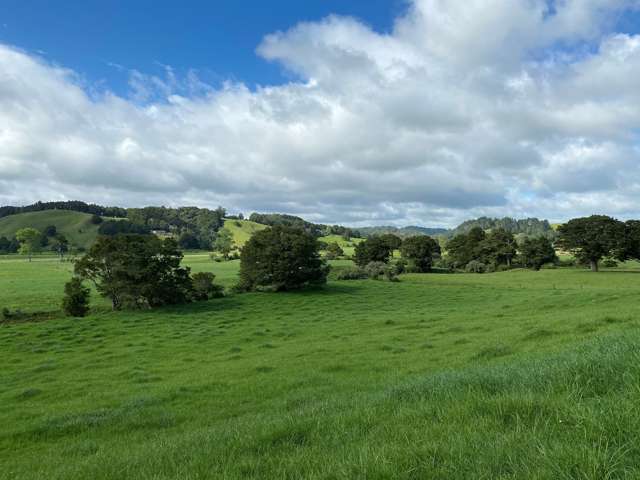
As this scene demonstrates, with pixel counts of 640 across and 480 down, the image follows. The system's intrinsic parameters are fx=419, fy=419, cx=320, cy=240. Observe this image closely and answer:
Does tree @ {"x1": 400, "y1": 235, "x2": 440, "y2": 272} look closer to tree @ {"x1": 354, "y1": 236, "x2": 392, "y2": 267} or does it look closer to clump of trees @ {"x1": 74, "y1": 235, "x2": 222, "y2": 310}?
tree @ {"x1": 354, "y1": 236, "x2": 392, "y2": 267}

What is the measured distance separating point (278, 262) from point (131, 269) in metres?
20.1

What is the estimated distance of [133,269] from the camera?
43.1 m

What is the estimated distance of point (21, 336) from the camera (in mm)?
30141

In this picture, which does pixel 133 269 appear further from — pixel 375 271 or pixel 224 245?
pixel 224 245

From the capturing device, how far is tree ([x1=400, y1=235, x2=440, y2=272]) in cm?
10200

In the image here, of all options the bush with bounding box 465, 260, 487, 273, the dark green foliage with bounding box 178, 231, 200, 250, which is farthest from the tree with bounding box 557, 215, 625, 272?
the dark green foliage with bounding box 178, 231, 200, 250

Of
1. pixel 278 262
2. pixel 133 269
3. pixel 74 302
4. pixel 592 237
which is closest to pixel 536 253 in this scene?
pixel 592 237

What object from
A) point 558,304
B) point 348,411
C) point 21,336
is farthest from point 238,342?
point 558,304

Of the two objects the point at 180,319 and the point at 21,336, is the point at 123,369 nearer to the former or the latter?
the point at 21,336

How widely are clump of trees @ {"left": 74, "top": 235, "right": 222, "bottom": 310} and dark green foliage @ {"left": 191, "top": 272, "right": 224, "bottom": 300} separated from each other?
13.3 feet

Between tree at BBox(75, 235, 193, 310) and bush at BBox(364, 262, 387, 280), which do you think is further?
bush at BBox(364, 262, 387, 280)

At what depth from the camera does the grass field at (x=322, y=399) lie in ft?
14.1

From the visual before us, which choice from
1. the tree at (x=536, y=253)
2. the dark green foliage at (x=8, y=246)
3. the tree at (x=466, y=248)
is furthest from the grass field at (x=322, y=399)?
the dark green foliage at (x=8, y=246)

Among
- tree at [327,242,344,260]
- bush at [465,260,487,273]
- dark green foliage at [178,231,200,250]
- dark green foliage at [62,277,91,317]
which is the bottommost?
dark green foliage at [62,277,91,317]
